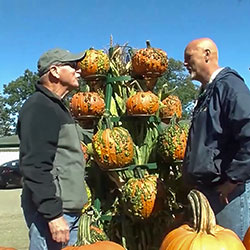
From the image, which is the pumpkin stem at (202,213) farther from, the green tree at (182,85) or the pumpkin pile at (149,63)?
the green tree at (182,85)

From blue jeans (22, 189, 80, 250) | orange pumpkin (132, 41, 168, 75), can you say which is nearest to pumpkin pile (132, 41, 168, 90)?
orange pumpkin (132, 41, 168, 75)

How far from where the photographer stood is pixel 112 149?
3.76 metres

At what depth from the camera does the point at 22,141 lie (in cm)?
218

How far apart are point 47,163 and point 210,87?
104 centimetres

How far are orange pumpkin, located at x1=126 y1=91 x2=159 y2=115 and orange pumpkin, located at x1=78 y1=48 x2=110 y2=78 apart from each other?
43 centimetres

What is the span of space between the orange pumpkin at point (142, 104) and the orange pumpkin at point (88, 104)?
302mm

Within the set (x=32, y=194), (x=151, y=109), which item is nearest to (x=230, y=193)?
(x=32, y=194)

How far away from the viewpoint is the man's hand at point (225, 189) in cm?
241

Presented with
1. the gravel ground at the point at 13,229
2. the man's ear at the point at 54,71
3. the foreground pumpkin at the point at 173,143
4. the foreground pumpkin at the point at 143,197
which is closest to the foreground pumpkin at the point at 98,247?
the man's ear at the point at 54,71

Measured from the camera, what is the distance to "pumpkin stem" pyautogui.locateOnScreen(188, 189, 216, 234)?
1809 mm

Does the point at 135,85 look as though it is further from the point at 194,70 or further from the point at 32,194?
the point at 32,194

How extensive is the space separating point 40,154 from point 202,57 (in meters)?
1.12

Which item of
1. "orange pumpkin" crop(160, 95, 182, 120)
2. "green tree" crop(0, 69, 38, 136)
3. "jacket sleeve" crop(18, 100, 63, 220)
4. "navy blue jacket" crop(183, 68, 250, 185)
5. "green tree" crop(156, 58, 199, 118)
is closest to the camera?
"jacket sleeve" crop(18, 100, 63, 220)

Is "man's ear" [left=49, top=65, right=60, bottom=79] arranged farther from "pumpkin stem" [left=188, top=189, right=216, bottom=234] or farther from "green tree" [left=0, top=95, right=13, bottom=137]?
"green tree" [left=0, top=95, right=13, bottom=137]
